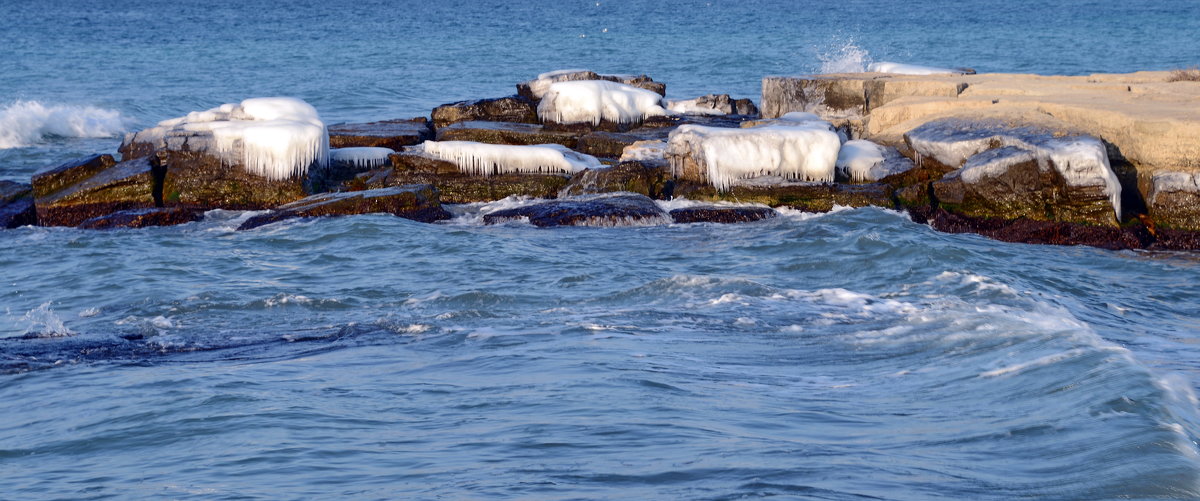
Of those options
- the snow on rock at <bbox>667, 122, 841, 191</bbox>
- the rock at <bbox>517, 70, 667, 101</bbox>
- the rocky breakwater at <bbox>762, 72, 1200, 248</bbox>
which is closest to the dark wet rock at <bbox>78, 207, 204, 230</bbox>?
the snow on rock at <bbox>667, 122, 841, 191</bbox>

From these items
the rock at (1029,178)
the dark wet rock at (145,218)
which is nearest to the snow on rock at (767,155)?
the rock at (1029,178)

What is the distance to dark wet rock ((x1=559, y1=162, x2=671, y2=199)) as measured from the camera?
13.9 meters

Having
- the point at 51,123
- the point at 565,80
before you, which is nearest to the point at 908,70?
the point at 565,80

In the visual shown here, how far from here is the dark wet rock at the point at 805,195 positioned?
520 inches

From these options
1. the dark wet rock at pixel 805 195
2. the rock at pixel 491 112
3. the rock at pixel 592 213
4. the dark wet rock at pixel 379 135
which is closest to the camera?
the rock at pixel 592 213

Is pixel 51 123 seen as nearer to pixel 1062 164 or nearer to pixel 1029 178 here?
pixel 1029 178

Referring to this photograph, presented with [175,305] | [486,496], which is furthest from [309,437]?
[175,305]

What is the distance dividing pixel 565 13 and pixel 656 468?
60772 mm

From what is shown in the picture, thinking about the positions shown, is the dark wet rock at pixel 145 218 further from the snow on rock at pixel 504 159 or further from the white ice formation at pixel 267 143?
the snow on rock at pixel 504 159

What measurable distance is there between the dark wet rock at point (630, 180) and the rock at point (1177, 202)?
206 inches

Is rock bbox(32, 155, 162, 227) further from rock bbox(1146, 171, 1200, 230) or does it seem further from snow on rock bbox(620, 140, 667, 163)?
rock bbox(1146, 171, 1200, 230)

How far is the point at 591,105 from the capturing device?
16922mm

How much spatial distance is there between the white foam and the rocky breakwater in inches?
619

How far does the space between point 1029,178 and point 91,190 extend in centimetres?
1040
